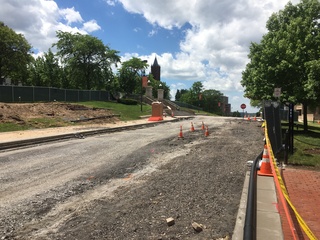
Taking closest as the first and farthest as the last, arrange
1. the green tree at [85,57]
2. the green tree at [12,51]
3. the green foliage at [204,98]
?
the green tree at [12,51] < the green tree at [85,57] < the green foliage at [204,98]

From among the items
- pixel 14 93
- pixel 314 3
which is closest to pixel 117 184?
pixel 314 3

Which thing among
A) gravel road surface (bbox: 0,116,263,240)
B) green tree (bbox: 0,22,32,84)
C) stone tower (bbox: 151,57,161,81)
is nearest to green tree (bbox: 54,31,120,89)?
green tree (bbox: 0,22,32,84)

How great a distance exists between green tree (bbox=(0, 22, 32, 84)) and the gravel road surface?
41512 mm

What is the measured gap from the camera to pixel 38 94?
3384 cm

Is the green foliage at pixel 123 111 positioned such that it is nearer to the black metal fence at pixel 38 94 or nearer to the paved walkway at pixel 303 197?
the black metal fence at pixel 38 94

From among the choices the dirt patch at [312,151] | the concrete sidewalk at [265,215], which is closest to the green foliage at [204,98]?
the dirt patch at [312,151]

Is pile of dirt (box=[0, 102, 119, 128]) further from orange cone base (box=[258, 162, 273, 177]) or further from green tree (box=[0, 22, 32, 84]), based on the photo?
green tree (box=[0, 22, 32, 84])

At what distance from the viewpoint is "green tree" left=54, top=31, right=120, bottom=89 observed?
2160 inches

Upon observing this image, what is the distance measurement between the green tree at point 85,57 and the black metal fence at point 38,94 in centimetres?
1112

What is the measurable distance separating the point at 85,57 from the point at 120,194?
5290 cm

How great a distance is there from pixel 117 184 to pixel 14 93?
2738 centimetres

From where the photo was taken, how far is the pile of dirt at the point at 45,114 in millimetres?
21519

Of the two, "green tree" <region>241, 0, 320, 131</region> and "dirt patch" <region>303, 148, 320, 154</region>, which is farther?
"green tree" <region>241, 0, 320, 131</region>

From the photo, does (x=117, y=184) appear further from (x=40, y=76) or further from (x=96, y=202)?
(x=40, y=76)
